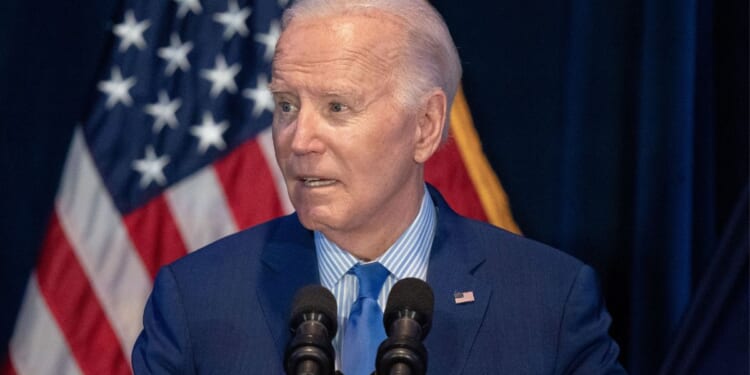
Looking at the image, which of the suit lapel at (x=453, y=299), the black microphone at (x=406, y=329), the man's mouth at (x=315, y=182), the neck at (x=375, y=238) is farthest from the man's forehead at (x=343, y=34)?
the black microphone at (x=406, y=329)

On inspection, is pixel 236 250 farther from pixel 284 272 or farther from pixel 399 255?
pixel 399 255

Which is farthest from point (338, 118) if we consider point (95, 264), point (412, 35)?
point (95, 264)

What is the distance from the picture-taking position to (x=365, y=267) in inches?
89.7

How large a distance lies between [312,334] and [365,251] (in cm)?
73

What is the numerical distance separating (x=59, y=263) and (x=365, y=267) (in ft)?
3.77

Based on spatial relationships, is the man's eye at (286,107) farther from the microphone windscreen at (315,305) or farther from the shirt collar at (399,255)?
the microphone windscreen at (315,305)

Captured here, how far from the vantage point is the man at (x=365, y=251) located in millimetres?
2154

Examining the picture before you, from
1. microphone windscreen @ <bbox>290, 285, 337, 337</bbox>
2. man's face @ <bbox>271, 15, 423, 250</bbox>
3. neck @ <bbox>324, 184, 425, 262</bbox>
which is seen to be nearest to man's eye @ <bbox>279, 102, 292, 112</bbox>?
man's face @ <bbox>271, 15, 423, 250</bbox>

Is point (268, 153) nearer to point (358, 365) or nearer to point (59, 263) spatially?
point (59, 263)

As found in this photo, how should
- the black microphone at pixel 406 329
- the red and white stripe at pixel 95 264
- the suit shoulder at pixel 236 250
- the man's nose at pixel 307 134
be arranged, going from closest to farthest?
the black microphone at pixel 406 329, the man's nose at pixel 307 134, the suit shoulder at pixel 236 250, the red and white stripe at pixel 95 264

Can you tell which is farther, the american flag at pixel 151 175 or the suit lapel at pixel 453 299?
the american flag at pixel 151 175

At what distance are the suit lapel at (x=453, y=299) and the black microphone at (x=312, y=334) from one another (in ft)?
2.00

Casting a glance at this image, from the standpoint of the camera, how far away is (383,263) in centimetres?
229

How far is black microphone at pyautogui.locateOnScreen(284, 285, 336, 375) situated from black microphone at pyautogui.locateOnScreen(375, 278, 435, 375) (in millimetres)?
77
